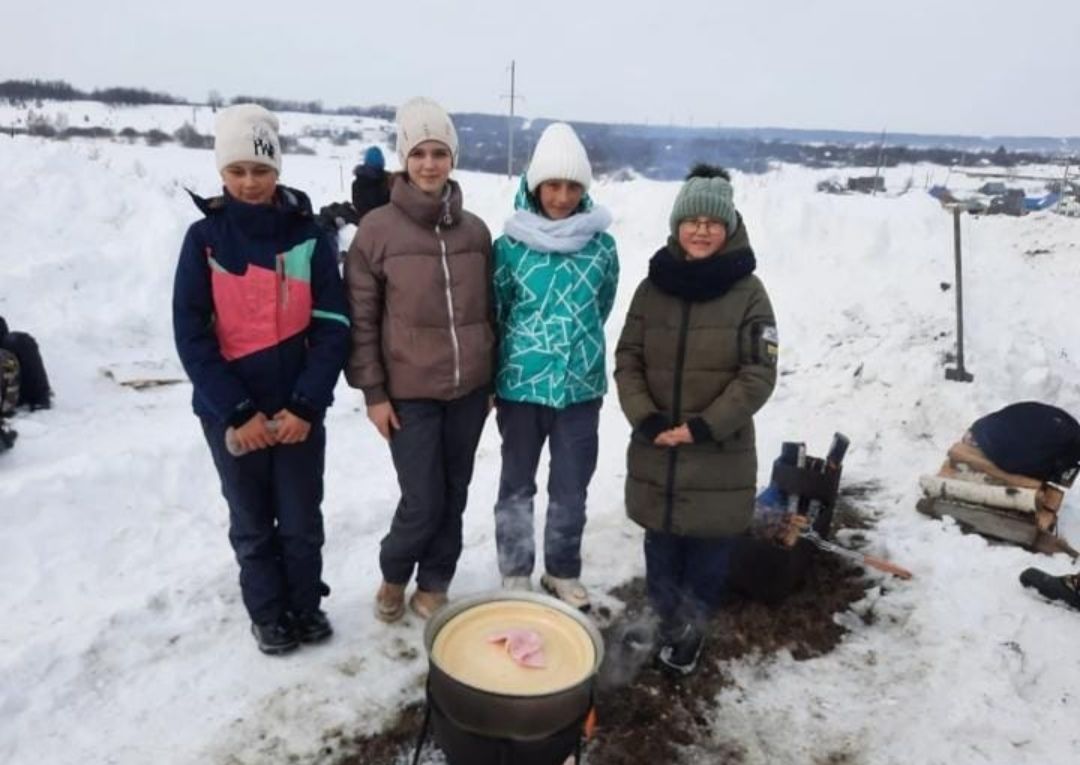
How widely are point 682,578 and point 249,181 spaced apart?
239cm

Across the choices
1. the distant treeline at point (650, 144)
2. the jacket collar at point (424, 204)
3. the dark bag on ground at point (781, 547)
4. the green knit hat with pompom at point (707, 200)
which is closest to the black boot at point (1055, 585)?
the dark bag on ground at point (781, 547)

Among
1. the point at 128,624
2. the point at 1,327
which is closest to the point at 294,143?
the point at 1,327

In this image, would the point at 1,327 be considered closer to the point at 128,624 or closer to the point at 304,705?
the point at 128,624

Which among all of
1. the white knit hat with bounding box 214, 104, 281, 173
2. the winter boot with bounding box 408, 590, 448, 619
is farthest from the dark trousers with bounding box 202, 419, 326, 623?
the white knit hat with bounding box 214, 104, 281, 173

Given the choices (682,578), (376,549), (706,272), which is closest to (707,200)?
(706,272)

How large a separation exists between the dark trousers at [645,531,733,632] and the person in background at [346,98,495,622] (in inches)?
39.0

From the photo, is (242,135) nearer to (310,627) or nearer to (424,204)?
(424,204)

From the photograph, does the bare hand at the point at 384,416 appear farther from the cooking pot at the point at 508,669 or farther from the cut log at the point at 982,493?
the cut log at the point at 982,493

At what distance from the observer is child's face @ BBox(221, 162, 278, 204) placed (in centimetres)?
262

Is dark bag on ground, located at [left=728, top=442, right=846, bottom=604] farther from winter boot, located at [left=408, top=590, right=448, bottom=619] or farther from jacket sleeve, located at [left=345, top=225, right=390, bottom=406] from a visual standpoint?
jacket sleeve, located at [left=345, top=225, right=390, bottom=406]

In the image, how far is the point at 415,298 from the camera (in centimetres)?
285

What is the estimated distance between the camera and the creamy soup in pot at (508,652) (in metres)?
2.00

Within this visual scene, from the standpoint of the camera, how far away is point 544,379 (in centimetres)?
304

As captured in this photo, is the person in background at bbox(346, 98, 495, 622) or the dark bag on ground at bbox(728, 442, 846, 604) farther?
the dark bag on ground at bbox(728, 442, 846, 604)
